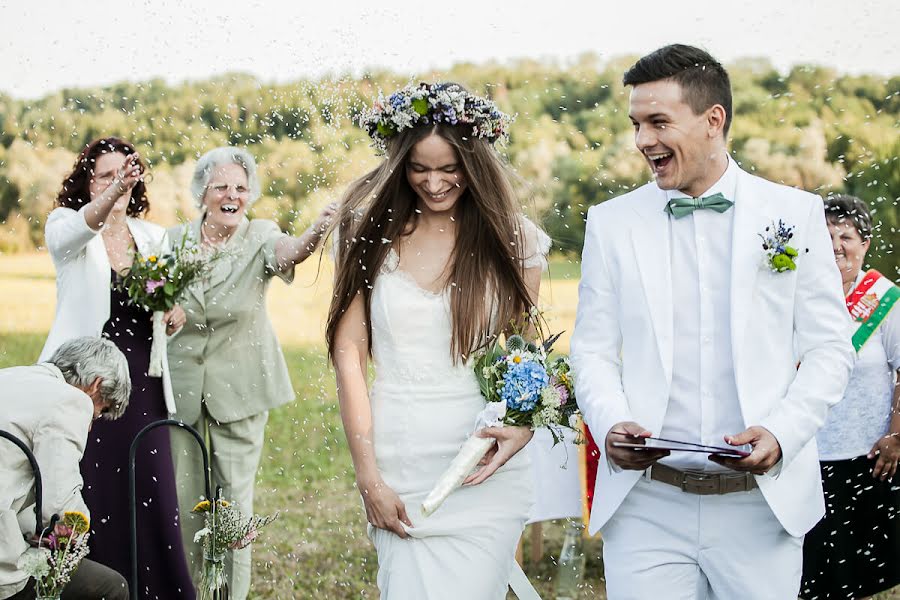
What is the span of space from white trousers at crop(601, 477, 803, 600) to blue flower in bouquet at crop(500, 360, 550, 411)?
19.0 inches

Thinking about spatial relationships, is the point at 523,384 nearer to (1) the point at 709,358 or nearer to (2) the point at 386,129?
(1) the point at 709,358

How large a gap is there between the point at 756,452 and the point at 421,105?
1406 mm

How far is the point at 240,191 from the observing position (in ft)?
16.1

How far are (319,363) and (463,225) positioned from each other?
8.54 meters

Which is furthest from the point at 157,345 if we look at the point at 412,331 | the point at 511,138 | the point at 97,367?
the point at 511,138

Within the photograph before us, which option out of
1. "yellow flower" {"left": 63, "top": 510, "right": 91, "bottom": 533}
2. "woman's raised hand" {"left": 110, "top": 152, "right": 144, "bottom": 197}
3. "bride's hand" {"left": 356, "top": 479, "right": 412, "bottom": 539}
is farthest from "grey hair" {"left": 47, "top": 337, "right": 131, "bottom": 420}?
"bride's hand" {"left": 356, "top": 479, "right": 412, "bottom": 539}

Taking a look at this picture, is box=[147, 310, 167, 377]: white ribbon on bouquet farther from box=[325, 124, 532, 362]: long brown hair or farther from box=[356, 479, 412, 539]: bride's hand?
box=[356, 479, 412, 539]: bride's hand

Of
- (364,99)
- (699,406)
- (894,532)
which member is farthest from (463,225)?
(364,99)

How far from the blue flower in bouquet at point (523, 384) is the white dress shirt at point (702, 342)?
18.6 inches

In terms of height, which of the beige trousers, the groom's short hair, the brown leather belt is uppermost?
the groom's short hair

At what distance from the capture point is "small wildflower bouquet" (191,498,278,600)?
3.62 m

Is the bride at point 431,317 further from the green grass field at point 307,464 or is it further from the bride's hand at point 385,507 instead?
the green grass field at point 307,464

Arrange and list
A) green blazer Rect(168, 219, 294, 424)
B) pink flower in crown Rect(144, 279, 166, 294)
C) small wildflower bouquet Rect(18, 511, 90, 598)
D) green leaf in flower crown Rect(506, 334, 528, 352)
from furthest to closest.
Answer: green blazer Rect(168, 219, 294, 424) < pink flower in crown Rect(144, 279, 166, 294) < green leaf in flower crown Rect(506, 334, 528, 352) < small wildflower bouquet Rect(18, 511, 90, 598)

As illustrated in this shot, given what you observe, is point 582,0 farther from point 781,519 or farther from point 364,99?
point 781,519
